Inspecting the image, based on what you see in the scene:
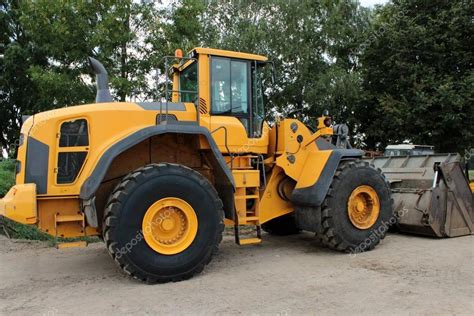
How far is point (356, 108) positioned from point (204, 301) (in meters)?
19.2

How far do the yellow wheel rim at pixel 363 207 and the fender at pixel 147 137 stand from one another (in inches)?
78.9

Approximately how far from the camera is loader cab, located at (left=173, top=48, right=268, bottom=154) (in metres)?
6.25

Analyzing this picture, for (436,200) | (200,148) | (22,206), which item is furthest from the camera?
(436,200)

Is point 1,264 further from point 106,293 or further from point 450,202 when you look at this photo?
point 450,202

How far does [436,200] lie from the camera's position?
7621 millimetres

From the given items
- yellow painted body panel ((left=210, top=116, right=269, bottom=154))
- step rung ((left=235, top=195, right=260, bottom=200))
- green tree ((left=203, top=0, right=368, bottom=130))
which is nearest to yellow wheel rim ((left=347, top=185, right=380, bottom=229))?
step rung ((left=235, top=195, right=260, bottom=200))

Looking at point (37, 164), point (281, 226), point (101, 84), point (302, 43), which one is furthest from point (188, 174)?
point (302, 43)

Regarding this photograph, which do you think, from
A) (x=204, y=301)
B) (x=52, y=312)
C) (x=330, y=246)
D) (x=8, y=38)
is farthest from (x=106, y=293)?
(x=8, y=38)

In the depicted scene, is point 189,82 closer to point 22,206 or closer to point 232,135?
point 232,135

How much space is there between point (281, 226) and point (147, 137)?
3861mm

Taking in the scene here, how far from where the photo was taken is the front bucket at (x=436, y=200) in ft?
25.1

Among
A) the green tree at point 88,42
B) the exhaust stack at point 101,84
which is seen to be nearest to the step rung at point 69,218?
the exhaust stack at point 101,84

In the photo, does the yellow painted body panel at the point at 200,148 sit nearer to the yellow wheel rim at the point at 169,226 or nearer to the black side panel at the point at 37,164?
the black side panel at the point at 37,164

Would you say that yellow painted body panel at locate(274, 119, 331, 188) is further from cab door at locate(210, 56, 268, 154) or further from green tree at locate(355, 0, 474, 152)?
green tree at locate(355, 0, 474, 152)
